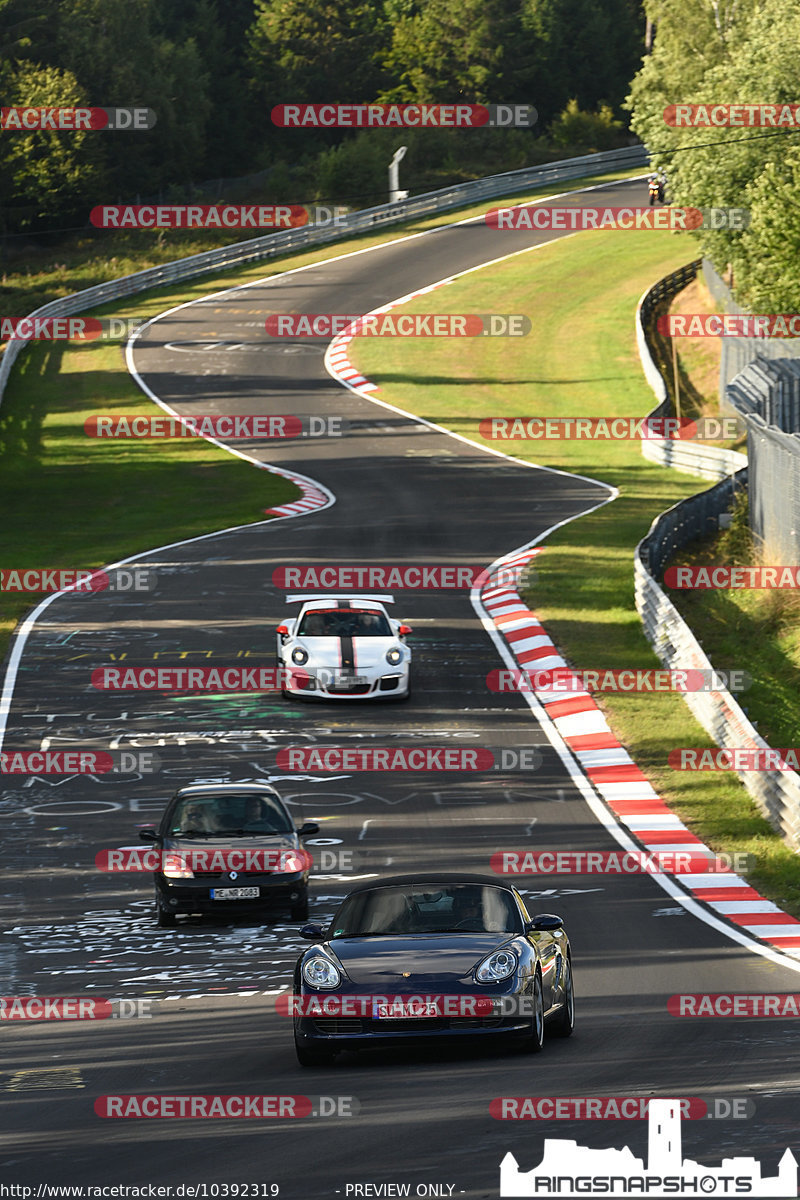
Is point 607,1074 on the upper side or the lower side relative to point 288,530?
upper

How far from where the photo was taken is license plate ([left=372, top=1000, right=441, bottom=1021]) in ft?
34.2

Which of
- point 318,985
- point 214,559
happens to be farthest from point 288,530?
point 318,985

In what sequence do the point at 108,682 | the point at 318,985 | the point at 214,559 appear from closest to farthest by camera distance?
the point at 318,985 < the point at 108,682 < the point at 214,559

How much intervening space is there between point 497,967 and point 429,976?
0.47 metres

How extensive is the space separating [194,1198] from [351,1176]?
81 centimetres

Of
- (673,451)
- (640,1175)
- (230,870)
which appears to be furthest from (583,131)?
(640,1175)

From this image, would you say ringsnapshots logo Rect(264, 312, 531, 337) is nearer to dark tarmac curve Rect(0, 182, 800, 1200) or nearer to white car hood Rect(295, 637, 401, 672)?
dark tarmac curve Rect(0, 182, 800, 1200)

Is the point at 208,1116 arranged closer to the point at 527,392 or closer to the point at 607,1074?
the point at 607,1074

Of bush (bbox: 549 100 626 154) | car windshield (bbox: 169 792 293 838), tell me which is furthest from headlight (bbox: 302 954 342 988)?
bush (bbox: 549 100 626 154)

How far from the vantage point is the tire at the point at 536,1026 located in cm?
1069

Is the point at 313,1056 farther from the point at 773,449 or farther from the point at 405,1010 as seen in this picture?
the point at 773,449

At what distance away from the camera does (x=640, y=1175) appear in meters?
7.96

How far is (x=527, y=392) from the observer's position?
55.3 meters

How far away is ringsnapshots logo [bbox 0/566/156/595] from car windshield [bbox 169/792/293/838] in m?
16.7
